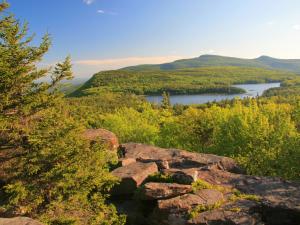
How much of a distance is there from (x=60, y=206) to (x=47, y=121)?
5.40m

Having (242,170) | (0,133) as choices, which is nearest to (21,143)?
(0,133)

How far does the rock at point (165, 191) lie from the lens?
24422 mm

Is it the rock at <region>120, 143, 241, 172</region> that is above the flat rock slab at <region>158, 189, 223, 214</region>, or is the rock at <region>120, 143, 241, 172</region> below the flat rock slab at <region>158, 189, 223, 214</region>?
above

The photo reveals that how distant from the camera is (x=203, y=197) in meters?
23.8

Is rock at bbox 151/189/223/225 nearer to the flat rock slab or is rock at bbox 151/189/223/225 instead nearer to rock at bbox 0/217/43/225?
the flat rock slab

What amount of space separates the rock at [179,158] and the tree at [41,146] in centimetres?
1190

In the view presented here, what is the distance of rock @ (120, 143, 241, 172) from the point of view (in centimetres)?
3241

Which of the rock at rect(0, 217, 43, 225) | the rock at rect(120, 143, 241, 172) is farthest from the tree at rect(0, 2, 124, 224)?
the rock at rect(120, 143, 241, 172)

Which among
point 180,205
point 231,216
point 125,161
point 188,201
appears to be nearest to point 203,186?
point 188,201

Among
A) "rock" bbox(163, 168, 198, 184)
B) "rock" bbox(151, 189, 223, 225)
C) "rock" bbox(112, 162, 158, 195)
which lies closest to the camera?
"rock" bbox(151, 189, 223, 225)

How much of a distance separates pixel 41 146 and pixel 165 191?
32.8 feet

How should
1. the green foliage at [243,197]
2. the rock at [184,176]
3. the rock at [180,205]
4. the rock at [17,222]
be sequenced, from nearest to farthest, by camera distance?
the rock at [17,222] < the rock at [180,205] < the green foliage at [243,197] < the rock at [184,176]

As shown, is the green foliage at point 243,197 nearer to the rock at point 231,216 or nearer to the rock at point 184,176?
the rock at point 231,216

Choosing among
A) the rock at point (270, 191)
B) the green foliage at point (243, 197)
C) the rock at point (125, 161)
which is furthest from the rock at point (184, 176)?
the rock at point (125, 161)
